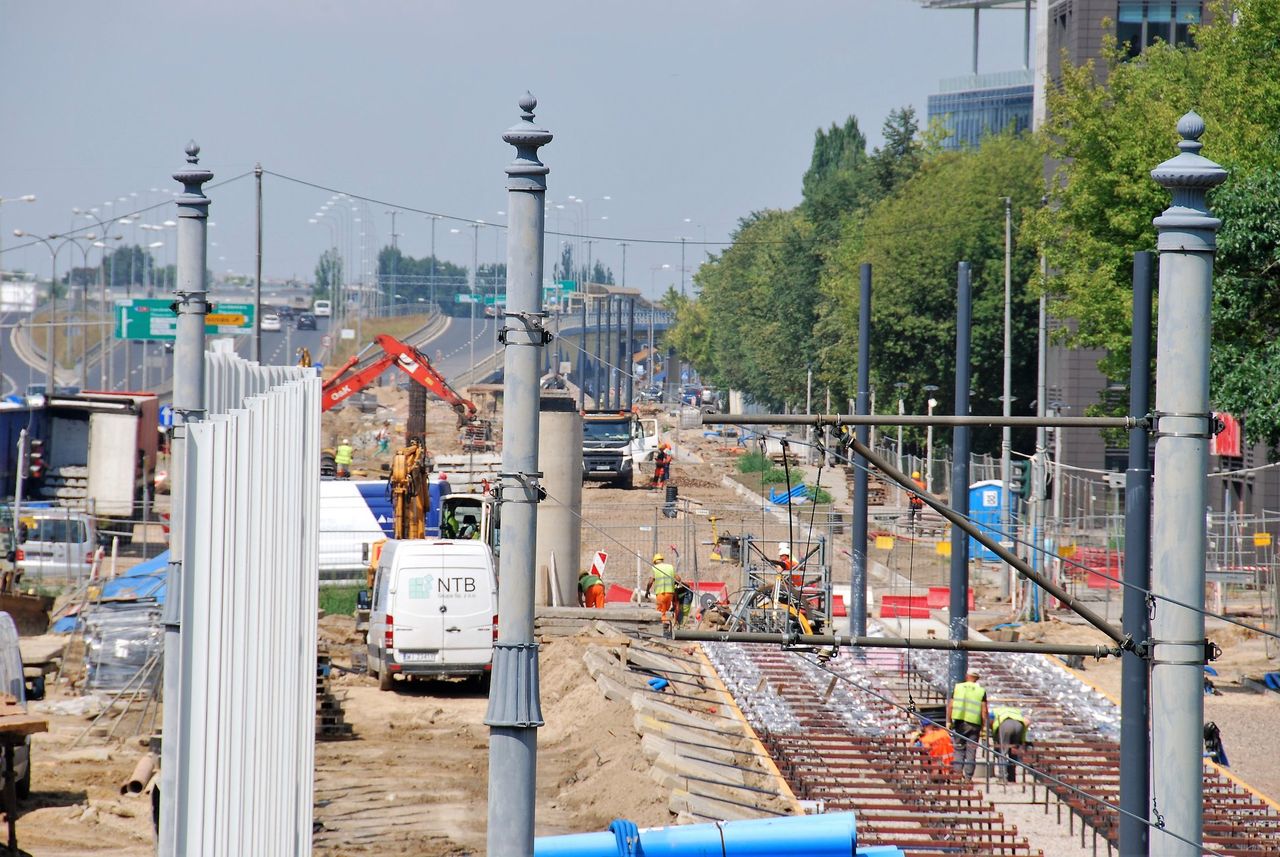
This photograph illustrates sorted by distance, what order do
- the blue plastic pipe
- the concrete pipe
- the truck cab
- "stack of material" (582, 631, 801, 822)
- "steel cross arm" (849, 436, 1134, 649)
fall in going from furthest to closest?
the truck cab < "stack of material" (582, 631, 801, 822) < the concrete pipe < the blue plastic pipe < "steel cross arm" (849, 436, 1134, 649)

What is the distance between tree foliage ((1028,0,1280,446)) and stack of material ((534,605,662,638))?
10192mm

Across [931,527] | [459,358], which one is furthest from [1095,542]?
[459,358]

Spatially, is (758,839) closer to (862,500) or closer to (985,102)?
(862,500)

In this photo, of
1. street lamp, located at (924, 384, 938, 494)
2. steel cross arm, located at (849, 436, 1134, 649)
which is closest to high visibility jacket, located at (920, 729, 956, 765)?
street lamp, located at (924, 384, 938, 494)

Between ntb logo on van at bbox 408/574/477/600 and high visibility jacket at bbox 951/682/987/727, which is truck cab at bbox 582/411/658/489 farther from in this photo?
high visibility jacket at bbox 951/682/987/727

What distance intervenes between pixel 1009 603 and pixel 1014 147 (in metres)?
49.4

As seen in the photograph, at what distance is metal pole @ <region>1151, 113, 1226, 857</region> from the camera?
25.5 ft

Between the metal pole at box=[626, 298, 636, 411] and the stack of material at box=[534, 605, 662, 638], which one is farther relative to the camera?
the metal pole at box=[626, 298, 636, 411]

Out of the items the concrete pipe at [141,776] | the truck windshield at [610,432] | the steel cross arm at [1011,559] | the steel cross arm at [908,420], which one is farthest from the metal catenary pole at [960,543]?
the truck windshield at [610,432]

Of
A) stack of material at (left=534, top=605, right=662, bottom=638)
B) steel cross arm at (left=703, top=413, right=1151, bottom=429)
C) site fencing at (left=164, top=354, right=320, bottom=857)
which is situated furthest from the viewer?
stack of material at (left=534, top=605, right=662, bottom=638)

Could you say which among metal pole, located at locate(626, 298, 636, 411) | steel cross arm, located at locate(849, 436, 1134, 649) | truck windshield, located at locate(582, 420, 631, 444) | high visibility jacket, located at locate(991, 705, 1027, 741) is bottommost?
high visibility jacket, located at locate(991, 705, 1027, 741)

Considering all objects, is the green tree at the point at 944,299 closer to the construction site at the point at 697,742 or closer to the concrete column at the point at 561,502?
the construction site at the point at 697,742

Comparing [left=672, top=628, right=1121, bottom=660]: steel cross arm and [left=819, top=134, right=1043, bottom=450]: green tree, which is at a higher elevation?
[left=819, top=134, right=1043, bottom=450]: green tree

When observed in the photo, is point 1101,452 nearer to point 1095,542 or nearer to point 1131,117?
point 1095,542
